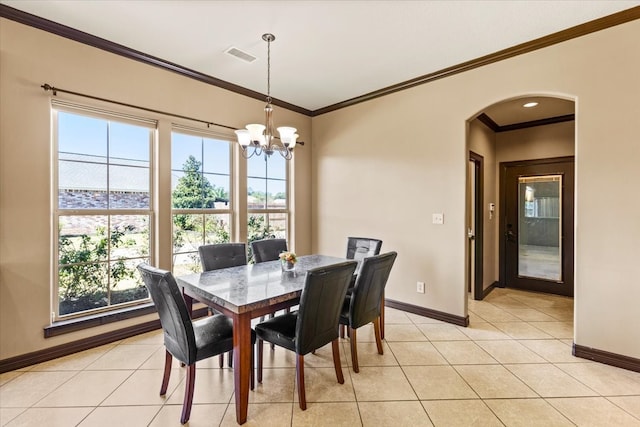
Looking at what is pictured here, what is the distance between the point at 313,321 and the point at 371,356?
1.00 m

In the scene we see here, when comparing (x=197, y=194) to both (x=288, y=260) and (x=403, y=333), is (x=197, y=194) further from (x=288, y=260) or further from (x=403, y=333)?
(x=403, y=333)

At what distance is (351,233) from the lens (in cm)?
444

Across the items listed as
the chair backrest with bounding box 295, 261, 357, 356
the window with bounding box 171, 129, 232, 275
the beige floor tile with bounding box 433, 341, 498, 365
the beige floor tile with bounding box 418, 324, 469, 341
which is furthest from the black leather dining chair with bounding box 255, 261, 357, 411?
the window with bounding box 171, 129, 232, 275

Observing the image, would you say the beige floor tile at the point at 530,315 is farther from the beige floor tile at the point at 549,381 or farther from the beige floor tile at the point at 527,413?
the beige floor tile at the point at 527,413

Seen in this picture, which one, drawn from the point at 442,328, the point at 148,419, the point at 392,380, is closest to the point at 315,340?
the point at 392,380

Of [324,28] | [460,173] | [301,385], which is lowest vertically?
[301,385]

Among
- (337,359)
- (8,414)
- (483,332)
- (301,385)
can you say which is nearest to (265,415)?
(301,385)

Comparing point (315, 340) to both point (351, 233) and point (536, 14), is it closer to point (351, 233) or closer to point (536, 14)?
point (351, 233)

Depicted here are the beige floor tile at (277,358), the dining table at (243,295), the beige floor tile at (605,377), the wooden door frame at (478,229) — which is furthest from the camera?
the wooden door frame at (478,229)

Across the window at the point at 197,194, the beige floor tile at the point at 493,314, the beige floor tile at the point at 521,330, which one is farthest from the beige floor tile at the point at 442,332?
the window at the point at 197,194

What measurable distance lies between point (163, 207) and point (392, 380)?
2.86m

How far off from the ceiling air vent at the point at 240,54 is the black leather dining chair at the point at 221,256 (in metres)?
1.97

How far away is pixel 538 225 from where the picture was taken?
4656mm

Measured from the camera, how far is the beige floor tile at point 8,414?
1.86m
